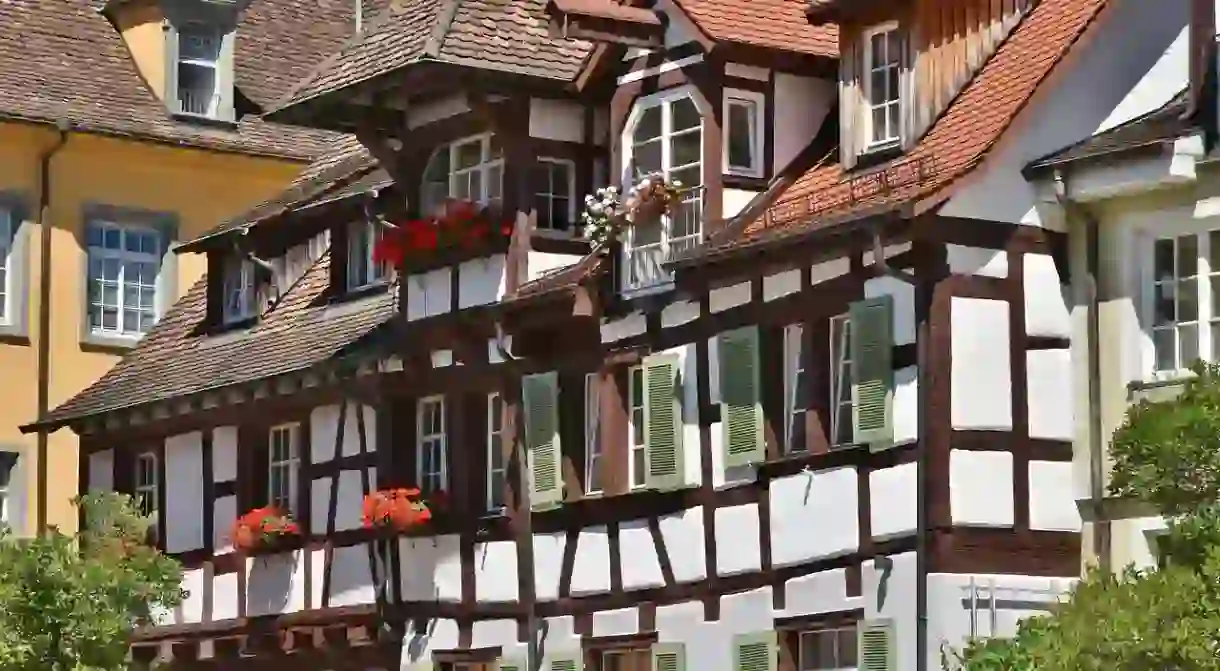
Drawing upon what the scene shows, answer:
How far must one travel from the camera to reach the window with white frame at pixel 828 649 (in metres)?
Result: 29.9

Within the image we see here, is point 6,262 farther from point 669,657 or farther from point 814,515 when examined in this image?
point 814,515

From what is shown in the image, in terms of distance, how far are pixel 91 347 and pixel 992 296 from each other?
1909cm

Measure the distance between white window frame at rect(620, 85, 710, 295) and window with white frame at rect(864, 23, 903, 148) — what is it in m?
1.61

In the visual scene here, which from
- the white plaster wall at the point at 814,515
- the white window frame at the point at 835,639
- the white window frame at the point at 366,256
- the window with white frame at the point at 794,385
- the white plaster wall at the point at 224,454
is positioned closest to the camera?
the white plaster wall at the point at 814,515

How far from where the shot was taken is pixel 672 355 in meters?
32.0

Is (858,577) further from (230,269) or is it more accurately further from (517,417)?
(230,269)

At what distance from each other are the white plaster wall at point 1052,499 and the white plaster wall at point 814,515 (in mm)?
1531

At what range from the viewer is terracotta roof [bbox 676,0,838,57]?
104ft

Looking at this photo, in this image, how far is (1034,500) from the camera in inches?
1134

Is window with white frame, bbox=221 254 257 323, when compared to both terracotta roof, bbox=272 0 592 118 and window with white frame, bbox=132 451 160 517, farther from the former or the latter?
terracotta roof, bbox=272 0 592 118

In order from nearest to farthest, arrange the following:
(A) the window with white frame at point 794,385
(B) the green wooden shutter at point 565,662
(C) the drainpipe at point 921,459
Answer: (C) the drainpipe at point 921,459 < (A) the window with white frame at point 794,385 < (B) the green wooden shutter at point 565,662

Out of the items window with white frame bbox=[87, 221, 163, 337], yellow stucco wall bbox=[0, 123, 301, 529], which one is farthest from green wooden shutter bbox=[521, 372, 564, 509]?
window with white frame bbox=[87, 221, 163, 337]

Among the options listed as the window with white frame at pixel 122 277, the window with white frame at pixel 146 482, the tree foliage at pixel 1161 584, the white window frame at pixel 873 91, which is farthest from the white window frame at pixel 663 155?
the window with white frame at pixel 122 277

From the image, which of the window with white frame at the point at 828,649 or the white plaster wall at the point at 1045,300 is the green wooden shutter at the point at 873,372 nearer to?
the white plaster wall at the point at 1045,300
